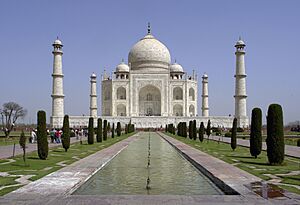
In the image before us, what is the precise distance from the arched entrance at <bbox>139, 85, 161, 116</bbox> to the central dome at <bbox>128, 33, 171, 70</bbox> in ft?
7.52

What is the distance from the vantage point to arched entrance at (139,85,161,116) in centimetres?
4328

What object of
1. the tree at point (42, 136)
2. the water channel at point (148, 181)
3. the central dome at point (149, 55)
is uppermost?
the central dome at point (149, 55)

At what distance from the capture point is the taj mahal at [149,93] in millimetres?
38500

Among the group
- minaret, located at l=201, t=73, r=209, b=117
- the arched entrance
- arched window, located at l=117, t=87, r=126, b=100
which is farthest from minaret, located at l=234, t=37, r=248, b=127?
arched window, located at l=117, t=87, r=126, b=100

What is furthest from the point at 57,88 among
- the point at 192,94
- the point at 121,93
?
the point at 192,94

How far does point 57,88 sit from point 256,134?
2621cm

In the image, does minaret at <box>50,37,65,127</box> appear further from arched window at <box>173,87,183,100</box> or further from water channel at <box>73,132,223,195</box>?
water channel at <box>73,132,223,195</box>

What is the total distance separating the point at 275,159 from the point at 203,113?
33855mm

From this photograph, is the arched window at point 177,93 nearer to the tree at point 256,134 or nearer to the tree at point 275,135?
the tree at point 256,134

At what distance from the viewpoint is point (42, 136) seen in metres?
10.2

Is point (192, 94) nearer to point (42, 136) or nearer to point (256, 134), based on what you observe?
point (256, 134)

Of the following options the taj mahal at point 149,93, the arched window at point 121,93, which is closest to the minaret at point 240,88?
the taj mahal at point 149,93

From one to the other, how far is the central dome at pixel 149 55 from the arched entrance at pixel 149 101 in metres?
2.29

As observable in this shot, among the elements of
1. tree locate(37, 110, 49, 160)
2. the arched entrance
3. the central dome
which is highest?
the central dome
